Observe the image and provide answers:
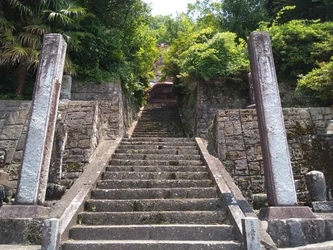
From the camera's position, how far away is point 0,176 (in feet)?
19.6

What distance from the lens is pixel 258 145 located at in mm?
7273

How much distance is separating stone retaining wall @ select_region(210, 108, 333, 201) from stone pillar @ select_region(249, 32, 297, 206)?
2315 mm

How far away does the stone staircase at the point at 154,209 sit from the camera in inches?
157

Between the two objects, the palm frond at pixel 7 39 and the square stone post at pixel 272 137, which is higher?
the palm frond at pixel 7 39

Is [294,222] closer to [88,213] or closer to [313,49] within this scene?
[88,213]

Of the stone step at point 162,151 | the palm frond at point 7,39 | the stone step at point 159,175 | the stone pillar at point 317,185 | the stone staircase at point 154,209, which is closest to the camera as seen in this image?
the stone staircase at point 154,209

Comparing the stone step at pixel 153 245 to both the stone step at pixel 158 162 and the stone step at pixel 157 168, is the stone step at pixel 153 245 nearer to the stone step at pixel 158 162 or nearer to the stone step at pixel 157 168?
the stone step at pixel 157 168

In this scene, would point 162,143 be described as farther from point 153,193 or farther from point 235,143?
point 153,193

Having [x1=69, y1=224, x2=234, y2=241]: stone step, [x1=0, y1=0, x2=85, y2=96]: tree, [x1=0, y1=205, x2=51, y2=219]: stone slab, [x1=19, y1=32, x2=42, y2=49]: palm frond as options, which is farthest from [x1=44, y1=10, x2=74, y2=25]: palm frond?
[x1=69, y1=224, x2=234, y2=241]: stone step

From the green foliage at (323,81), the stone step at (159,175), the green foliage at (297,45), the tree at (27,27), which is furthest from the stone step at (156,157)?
the green foliage at (297,45)

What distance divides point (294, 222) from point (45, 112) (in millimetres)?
3682

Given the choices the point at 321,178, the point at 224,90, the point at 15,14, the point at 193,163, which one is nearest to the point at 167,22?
the point at 224,90

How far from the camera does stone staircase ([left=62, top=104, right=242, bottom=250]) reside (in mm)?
3992

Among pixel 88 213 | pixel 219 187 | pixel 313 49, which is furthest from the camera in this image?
pixel 313 49
